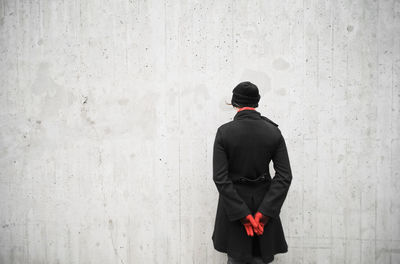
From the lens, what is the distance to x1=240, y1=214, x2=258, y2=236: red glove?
155 cm

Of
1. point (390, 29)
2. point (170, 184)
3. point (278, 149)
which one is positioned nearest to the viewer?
point (278, 149)

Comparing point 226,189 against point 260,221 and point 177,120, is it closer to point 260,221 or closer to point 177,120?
point 260,221

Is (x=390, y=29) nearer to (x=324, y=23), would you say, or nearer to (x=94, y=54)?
(x=324, y=23)

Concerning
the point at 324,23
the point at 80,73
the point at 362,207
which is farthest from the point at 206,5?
the point at 362,207

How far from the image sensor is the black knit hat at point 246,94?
5.27 feet

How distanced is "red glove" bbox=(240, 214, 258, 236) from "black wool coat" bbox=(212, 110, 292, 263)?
6cm

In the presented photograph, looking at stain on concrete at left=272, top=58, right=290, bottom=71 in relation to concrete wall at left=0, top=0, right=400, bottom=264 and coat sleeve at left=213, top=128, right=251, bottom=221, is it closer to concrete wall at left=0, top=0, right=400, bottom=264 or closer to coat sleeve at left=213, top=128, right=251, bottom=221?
concrete wall at left=0, top=0, right=400, bottom=264

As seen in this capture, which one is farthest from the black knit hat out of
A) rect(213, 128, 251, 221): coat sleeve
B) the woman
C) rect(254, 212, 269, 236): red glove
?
rect(254, 212, 269, 236): red glove

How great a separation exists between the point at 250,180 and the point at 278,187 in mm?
204

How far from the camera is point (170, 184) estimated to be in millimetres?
2381

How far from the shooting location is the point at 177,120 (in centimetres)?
236

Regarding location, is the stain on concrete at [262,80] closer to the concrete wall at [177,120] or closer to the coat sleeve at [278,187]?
the concrete wall at [177,120]

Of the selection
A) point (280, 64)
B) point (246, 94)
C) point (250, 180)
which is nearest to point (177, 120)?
point (246, 94)

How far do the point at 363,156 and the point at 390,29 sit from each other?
4.20 feet
